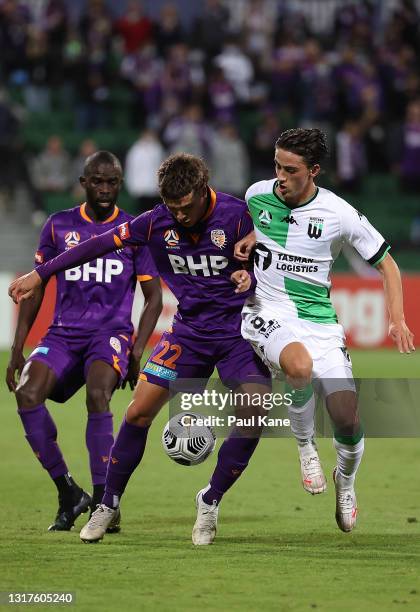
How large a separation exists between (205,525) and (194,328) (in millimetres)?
1074

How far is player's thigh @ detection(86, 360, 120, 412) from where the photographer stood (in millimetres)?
7348

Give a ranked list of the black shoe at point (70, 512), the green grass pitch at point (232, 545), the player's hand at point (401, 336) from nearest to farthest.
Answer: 1. the green grass pitch at point (232, 545)
2. the player's hand at point (401, 336)
3. the black shoe at point (70, 512)

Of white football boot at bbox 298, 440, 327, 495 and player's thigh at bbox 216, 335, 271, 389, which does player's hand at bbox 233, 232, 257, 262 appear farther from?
white football boot at bbox 298, 440, 327, 495

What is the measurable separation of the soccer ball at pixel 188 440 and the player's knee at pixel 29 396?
3.26 ft

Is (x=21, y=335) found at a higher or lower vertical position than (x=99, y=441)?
higher

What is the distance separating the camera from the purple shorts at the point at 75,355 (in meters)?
7.50

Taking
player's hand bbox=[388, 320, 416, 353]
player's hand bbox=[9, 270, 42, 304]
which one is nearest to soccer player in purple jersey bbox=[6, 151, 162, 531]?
player's hand bbox=[9, 270, 42, 304]

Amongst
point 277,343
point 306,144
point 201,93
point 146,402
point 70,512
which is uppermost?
point 306,144

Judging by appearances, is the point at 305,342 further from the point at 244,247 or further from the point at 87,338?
the point at 87,338

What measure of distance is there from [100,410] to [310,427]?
4.10 ft

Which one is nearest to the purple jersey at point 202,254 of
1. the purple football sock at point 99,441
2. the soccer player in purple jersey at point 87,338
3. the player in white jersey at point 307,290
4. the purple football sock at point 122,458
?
the player in white jersey at point 307,290

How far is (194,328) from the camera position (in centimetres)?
688

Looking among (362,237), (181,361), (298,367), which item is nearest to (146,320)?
(181,361)

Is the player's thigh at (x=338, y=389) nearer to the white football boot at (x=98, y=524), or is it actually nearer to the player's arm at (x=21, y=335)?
the white football boot at (x=98, y=524)
